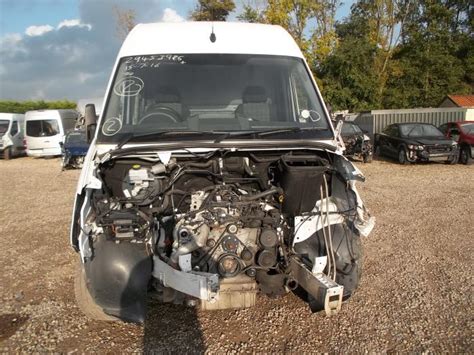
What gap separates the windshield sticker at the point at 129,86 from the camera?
169 inches

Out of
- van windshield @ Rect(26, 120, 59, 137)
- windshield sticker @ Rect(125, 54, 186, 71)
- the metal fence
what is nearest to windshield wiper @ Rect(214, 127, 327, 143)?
windshield sticker @ Rect(125, 54, 186, 71)

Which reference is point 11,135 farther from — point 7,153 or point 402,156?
point 402,156

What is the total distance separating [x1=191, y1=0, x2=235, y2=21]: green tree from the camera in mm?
36438

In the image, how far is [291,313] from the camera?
4.23 m

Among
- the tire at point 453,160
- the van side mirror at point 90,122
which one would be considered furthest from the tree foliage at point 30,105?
the van side mirror at point 90,122

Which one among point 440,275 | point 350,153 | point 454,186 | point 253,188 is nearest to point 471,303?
point 440,275

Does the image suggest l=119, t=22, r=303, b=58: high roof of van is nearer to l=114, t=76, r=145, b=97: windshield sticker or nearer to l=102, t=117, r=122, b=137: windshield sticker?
l=114, t=76, r=145, b=97: windshield sticker

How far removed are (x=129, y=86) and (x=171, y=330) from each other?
2312 mm

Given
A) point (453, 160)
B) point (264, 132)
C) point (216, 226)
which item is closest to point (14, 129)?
point (453, 160)

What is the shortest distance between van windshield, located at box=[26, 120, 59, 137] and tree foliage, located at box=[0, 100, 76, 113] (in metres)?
13.5

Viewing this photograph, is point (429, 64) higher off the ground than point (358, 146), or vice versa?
point (429, 64)

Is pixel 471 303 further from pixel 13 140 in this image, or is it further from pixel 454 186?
pixel 13 140

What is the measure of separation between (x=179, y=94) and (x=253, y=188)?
123 centimetres

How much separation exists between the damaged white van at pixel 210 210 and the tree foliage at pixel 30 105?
107ft
